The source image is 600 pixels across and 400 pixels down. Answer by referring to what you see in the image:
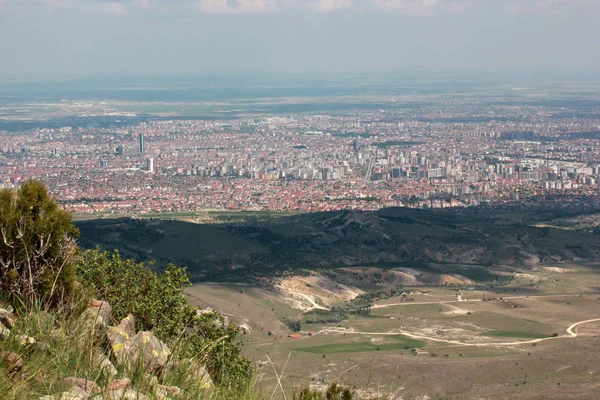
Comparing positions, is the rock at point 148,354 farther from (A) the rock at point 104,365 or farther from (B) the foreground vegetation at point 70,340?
(A) the rock at point 104,365

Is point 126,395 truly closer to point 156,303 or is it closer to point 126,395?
point 126,395

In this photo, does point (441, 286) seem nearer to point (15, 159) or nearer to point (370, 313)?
point (370, 313)

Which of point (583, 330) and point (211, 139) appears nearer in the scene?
point (583, 330)

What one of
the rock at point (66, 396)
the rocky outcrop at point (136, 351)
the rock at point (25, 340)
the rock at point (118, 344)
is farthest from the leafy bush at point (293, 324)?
the rock at point (66, 396)

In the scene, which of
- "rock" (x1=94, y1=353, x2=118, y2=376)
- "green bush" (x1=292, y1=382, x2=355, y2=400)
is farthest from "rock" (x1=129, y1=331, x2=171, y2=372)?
"green bush" (x1=292, y1=382, x2=355, y2=400)

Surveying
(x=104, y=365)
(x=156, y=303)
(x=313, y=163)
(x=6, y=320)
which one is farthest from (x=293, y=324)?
(x=313, y=163)

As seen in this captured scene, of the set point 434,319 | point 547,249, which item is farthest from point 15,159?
point 434,319
